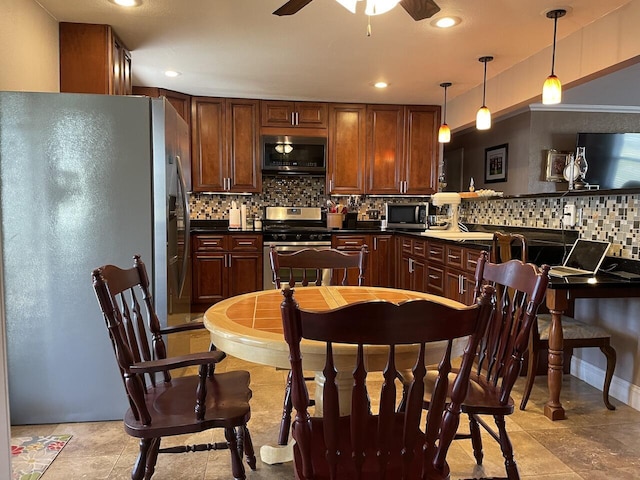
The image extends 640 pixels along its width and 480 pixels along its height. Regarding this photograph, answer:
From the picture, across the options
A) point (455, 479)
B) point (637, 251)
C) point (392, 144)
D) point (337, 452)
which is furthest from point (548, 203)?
point (337, 452)

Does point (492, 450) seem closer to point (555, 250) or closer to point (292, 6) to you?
point (555, 250)

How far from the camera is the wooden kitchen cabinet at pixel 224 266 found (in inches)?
182

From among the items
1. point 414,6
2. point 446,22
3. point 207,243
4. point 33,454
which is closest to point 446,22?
point 446,22

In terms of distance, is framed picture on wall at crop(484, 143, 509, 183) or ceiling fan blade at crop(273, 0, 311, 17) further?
framed picture on wall at crop(484, 143, 509, 183)

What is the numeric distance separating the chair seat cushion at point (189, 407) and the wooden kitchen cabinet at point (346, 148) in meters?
3.60

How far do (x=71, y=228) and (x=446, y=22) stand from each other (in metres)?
2.56

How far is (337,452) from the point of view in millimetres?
1044

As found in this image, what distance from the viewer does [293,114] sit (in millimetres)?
5004

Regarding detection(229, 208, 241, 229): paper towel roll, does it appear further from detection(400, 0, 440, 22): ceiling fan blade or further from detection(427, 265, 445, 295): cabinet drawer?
detection(400, 0, 440, 22): ceiling fan blade

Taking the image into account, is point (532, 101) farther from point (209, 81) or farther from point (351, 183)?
point (209, 81)

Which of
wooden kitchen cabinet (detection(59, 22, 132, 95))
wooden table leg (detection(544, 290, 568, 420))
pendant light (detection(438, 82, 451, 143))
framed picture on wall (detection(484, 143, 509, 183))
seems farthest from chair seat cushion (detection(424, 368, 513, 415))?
framed picture on wall (detection(484, 143, 509, 183))

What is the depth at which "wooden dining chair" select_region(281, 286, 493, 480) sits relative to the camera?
946mm

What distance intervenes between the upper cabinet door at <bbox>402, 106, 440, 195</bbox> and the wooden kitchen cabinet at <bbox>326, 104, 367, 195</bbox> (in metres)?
0.53

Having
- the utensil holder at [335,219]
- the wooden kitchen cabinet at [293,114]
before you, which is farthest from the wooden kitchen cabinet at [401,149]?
the wooden kitchen cabinet at [293,114]
